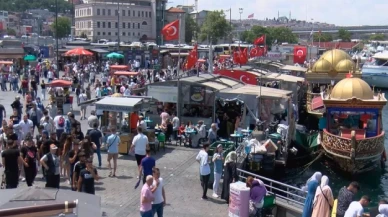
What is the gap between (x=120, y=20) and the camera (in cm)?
12794

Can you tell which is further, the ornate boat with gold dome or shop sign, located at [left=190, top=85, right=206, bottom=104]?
the ornate boat with gold dome

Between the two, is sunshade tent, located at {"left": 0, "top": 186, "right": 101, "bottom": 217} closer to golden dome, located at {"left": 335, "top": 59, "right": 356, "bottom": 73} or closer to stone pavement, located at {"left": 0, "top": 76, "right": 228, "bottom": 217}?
stone pavement, located at {"left": 0, "top": 76, "right": 228, "bottom": 217}

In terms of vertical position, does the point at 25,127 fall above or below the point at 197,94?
below

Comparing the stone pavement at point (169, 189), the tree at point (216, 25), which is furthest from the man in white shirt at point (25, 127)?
the tree at point (216, 25)

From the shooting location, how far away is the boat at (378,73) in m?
64.8

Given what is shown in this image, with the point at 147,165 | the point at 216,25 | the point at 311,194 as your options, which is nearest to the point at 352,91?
the point at 311,194

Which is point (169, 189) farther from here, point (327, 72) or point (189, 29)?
point (189, 29)

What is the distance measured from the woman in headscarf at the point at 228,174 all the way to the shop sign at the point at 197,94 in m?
8.35

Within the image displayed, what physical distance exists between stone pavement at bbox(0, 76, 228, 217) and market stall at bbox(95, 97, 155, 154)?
75cm

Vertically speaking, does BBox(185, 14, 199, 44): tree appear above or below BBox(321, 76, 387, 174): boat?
above

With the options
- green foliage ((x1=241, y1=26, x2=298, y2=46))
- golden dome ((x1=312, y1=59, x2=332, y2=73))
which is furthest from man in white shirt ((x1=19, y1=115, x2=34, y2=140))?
green foliage ((x1=241, y1=26, x2=298, y2=46))

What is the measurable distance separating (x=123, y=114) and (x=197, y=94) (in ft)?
11.5

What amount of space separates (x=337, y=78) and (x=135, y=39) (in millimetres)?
98459

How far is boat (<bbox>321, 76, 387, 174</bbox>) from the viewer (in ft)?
70.9
